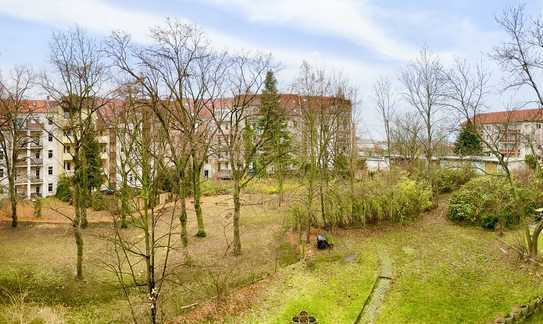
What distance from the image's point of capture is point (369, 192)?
2203 cm

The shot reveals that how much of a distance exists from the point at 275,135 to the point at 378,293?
19.1 meters

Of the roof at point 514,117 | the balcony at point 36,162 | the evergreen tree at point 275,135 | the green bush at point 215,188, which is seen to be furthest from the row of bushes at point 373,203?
the balcony at point 36,162

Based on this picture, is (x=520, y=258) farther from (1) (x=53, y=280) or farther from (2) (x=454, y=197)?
(1) (x=53, y=280)

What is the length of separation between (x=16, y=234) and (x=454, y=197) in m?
26.4

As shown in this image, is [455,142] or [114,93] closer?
[114,93]

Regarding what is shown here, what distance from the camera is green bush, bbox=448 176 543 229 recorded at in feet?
67.6

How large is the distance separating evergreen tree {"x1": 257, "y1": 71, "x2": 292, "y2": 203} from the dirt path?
34.4ft

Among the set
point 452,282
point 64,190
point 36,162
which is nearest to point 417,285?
point 452,282

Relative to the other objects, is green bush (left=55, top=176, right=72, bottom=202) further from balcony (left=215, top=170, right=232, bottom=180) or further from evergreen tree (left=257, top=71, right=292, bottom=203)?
balcony (left=215, top=170, right=232, bottom=180)

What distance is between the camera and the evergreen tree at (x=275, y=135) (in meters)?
25.8

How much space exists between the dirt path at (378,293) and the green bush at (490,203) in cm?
740

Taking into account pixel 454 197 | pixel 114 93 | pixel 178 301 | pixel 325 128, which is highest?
pixel 114 93

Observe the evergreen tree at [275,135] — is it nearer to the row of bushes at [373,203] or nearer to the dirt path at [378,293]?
the row of bushes at [373,203]

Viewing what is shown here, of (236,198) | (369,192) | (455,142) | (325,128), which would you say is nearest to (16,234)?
(236,198)
